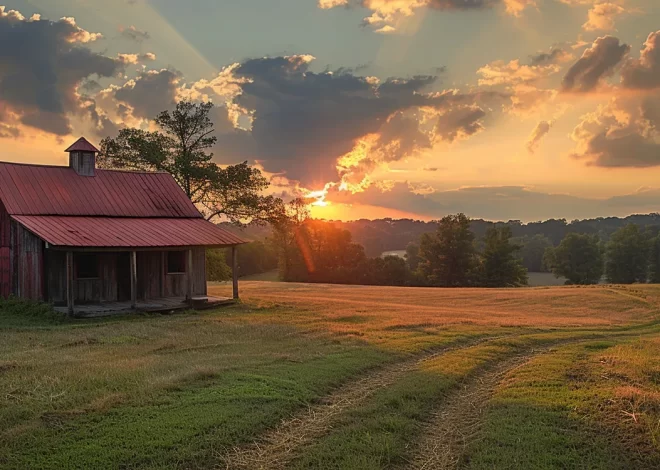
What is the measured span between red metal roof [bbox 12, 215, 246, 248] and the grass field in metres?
4.59

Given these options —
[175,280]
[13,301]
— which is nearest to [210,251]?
[175,280]

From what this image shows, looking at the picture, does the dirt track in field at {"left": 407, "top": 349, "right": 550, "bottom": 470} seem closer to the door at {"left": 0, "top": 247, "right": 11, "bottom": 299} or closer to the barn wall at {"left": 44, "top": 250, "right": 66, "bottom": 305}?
the barn wall at {"left": 44, "top": 250, "right": 66, "bottom": 305}

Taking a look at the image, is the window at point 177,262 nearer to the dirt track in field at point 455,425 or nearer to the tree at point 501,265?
the dirt track in field at point 455,425

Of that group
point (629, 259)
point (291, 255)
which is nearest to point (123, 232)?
point (291, 255)

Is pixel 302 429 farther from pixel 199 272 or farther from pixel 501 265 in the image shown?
pixel 501 265

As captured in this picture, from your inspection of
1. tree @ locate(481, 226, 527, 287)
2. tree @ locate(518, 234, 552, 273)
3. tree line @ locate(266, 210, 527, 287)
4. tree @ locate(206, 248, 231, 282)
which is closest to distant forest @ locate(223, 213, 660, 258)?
tree @ locate(518, 234, 552, 273)

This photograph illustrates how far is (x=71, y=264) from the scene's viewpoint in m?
20.7

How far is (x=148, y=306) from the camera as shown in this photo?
22172mm

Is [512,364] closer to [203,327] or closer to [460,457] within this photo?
[460,457]

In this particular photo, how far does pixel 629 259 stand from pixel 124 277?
68.8 meters

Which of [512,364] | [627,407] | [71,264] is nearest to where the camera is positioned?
[627,407]

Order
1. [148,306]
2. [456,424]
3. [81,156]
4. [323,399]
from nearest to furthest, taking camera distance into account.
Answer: [456,424] → [323,399] → [148,306] → [81,156]

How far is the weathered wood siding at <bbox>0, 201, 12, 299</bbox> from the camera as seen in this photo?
23172 millimetres

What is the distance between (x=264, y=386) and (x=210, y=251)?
36210 mm
